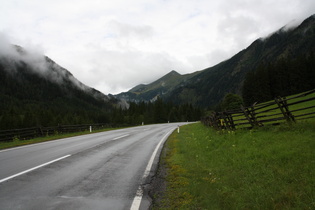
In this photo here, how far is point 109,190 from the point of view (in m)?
5.10

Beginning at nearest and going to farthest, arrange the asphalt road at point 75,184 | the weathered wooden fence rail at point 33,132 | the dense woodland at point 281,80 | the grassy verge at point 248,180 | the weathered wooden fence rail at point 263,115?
the grassy verge at point 248,180
the asphalt road at point 75,184
the weathered wooden fence rail at point 263,115
the weathered wooden fence rail at point 33,132
the dense woodland at point 281,80

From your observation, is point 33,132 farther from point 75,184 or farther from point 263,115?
point 263,115

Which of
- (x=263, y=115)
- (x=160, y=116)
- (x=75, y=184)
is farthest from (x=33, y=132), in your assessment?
(x=160, y=116)

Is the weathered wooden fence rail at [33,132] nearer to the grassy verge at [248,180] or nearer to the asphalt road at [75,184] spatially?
the asphalt road at [75,184]

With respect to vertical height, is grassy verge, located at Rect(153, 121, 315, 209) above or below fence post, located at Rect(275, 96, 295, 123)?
below

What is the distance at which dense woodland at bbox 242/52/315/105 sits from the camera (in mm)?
68688

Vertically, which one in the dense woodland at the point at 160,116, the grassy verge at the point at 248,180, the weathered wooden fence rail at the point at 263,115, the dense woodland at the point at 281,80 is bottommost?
the grassy verge at the point at 248,180

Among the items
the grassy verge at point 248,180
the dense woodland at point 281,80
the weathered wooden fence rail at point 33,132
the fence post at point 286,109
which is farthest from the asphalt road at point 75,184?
the dense woodland at point 281,80

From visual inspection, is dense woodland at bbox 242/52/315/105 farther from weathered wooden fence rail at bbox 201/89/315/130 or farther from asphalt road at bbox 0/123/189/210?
asphalt road at bbox 0/123/189/210

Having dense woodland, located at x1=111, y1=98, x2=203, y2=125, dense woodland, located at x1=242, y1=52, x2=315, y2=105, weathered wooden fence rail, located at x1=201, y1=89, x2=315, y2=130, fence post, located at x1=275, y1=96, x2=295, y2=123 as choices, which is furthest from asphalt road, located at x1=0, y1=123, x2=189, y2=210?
dense woodland, located at x1=111, y1=98, x2=203, y2=125

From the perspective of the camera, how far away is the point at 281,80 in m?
73.5

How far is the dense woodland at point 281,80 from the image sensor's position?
6869 centimetres

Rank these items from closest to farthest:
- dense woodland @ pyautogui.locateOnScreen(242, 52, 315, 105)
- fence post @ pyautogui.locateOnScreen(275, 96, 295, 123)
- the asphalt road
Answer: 1. the asphalt road
2. fence post @ pyautogui.locateOnScreen(275, 96, 295, 123)
3. dense woodland @ pyautogui.locateOnScreen(242, 52, 315, 105)

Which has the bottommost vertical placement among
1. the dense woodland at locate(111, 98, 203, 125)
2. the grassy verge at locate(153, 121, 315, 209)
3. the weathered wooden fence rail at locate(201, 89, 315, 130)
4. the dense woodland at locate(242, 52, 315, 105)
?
the grassy verge at locate(153, 121, 315, 209)
